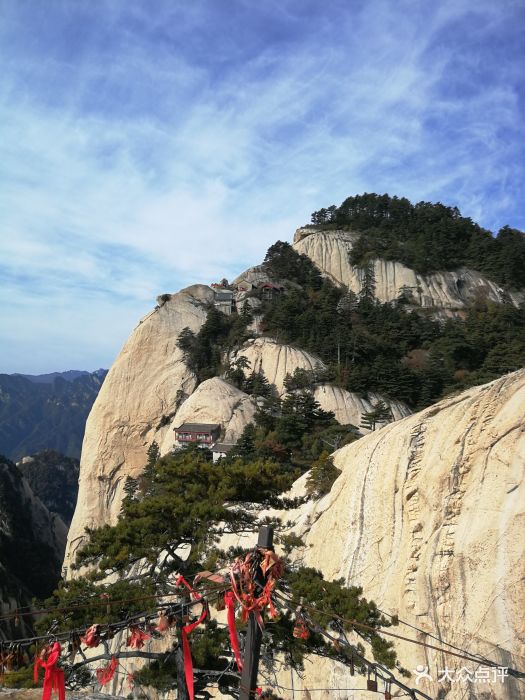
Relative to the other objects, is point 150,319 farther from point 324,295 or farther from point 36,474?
point 36,474

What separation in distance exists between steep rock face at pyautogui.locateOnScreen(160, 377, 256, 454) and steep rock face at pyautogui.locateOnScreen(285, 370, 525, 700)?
21425 mm

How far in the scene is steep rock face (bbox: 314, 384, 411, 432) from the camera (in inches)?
1257

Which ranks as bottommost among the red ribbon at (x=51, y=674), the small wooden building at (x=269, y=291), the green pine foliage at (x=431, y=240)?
the red ribbon at (x=51, y=674)

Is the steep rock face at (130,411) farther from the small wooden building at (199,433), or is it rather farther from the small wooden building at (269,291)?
the small wooden building at (269,291)

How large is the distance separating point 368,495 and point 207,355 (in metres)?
31.3

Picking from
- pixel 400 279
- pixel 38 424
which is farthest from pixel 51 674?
pixel 38 424

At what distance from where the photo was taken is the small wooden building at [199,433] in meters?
31.9

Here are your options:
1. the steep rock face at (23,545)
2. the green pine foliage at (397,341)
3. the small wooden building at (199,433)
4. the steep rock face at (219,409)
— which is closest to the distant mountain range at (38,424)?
the steep rock face at (23,545)

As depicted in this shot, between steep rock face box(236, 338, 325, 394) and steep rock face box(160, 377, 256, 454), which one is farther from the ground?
steep rock face box(236, 338, 325, 394)

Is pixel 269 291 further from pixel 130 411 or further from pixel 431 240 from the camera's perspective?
pixel 431 240

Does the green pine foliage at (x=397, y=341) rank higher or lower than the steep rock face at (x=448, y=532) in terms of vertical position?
higher

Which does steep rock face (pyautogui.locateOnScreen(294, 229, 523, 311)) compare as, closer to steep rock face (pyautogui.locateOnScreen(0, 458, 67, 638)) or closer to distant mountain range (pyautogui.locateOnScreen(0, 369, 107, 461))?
steep rock face (pyautogui.locateOnScreen(0, 458, 67, 638))

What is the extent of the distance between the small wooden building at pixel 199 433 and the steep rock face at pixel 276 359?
21.5ft

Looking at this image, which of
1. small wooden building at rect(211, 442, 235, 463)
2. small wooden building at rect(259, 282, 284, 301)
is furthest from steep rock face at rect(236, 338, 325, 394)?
small wooden building at rect(259, 282, 284, 301)
